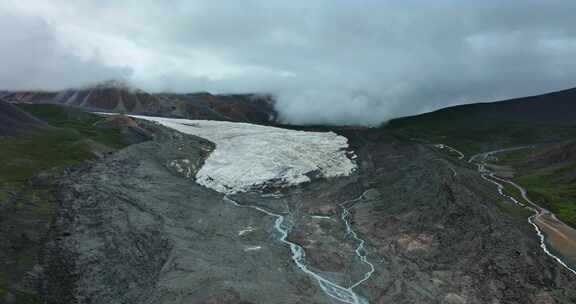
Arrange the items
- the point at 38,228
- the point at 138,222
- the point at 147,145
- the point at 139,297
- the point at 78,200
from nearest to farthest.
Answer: the point at 139,297 → the point at 38,228 → the point at 138,222 → the point at 78,200 → the point at 147,145

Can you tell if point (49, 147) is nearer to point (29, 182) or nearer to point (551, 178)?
point (29, 182)

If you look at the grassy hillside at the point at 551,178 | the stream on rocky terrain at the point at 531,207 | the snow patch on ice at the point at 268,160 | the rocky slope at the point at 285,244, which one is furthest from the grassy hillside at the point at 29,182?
the grassy hillside at the point at 551,178

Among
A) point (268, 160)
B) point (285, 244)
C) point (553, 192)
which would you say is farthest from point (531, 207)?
point (285, 244)

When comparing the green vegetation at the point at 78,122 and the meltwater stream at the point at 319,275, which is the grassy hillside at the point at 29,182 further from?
the meltwater stream at the point at 319,275

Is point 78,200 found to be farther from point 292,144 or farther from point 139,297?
point 292,144

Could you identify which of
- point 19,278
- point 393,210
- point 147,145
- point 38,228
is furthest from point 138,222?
point 147,145

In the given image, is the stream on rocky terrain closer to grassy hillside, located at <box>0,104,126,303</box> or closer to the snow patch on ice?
the snow patch on ice

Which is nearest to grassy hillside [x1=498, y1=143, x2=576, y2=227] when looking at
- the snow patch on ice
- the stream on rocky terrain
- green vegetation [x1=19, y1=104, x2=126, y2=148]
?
the stream on rocky terrain
